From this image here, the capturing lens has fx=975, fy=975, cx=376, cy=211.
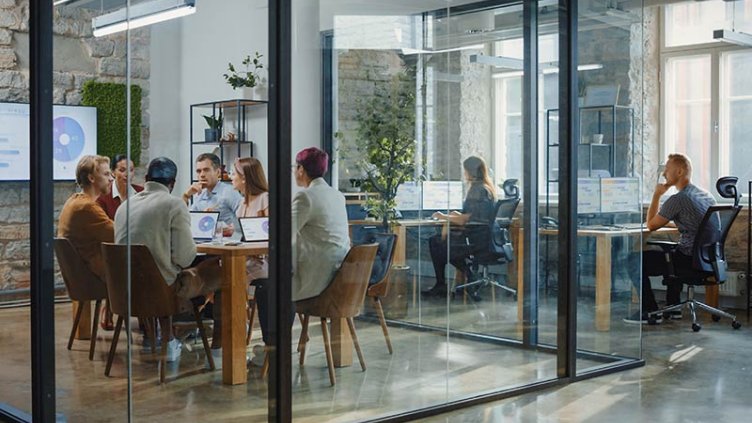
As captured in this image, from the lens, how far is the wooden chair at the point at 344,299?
14.9ft

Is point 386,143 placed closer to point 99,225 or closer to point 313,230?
point 313,230

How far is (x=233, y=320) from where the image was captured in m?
4.33

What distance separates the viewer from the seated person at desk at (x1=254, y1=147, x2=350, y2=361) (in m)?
4.48

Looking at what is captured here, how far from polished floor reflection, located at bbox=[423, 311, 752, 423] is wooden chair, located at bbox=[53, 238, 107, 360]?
1.75 m

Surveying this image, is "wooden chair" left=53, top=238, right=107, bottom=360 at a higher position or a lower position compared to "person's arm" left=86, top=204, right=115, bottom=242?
lower

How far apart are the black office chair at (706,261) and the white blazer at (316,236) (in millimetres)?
4248

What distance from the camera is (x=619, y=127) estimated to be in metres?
6.34

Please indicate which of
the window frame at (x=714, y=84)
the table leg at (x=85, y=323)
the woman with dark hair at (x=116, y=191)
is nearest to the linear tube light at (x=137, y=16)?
the woman with dark hair at (x=116, y=191)

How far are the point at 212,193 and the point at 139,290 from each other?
0.52 metres

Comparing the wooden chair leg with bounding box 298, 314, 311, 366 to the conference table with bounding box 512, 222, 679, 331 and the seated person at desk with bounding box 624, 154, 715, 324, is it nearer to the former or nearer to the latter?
A: the conference table with bounding box 512, 222, 679, 331

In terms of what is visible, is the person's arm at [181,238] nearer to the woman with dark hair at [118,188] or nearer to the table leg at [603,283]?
the woman with dark hair at [118,188]

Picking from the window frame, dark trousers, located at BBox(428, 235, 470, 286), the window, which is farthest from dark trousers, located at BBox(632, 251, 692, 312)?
dark trousers, located at BBox(428, 235, 470, 286)

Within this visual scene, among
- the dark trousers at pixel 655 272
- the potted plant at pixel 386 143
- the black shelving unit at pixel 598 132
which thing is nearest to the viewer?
the potted plant at pixel 386 143

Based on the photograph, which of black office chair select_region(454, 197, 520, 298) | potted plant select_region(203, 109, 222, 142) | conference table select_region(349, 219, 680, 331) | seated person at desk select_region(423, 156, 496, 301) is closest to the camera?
potted plant select_region(203, 109, 222, 142)
